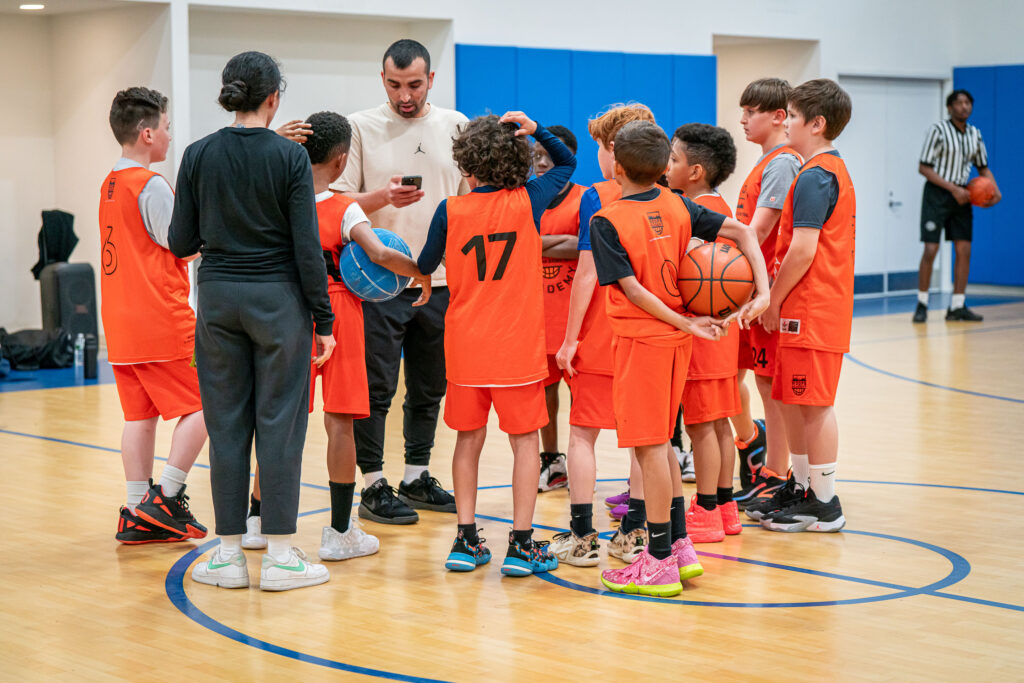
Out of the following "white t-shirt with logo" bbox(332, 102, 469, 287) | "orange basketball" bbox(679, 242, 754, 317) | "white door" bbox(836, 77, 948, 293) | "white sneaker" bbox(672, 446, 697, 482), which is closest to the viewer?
"orange basketball" bbox(679, 242, 754, 317)

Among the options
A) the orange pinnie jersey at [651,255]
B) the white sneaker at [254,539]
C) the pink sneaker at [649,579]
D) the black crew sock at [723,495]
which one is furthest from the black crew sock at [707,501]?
the white sneaker at [254,539]

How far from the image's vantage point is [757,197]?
4945 mm

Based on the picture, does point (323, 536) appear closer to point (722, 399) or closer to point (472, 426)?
point (472, 426)

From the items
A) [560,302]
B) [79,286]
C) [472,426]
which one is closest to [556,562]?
[472,426]

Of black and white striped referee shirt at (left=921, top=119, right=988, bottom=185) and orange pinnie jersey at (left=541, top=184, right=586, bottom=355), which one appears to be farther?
black and white striped referee shirt at (left=921, top=119, right=988, bottom=185)

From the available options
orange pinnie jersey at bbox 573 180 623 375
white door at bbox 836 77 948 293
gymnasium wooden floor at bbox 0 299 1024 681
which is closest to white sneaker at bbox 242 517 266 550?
gymnasium wooden floor at bbox 0 299 1024 681

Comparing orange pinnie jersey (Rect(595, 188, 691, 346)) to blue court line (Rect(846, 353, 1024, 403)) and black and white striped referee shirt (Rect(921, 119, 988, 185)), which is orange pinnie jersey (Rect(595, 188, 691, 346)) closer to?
blue court line (Rect(846, 353, 1024, 403))

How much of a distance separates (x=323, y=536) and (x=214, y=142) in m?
1.47

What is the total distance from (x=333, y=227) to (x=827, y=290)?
72.1 inches

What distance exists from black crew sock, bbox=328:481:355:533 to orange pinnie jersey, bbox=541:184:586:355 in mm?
1053

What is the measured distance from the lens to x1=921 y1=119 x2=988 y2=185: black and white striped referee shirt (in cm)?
1185

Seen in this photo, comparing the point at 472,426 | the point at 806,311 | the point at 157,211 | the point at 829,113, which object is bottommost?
the point at 472,426

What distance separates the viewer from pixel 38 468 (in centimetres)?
585

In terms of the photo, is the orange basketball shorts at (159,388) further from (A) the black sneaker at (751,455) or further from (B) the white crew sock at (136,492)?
(A) the black sneaker at (751,455)
